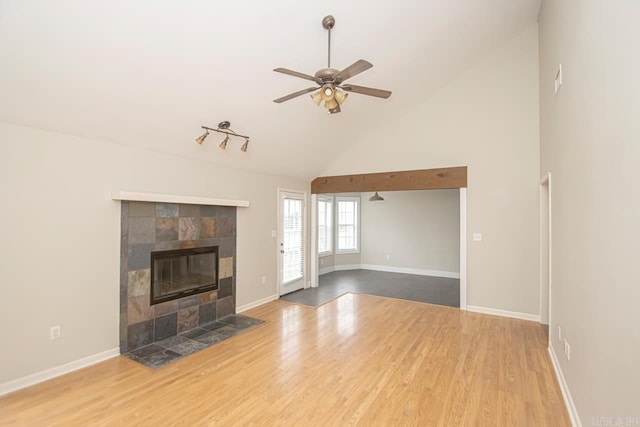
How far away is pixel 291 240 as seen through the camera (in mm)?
5977

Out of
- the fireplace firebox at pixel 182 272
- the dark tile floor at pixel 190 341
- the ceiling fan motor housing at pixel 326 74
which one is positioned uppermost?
the ceiling fan motor housing at pixel 326 74

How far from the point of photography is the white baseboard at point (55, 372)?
260 centimetres

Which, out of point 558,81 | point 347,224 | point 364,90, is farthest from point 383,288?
point 364,90

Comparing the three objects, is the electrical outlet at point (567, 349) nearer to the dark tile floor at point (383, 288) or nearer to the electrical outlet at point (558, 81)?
the electrical outlet at point (558, 81)

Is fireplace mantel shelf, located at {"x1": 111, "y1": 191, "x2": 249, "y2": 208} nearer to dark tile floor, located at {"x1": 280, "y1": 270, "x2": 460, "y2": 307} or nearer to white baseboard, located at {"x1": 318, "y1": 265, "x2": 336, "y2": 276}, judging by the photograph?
dark tile floor, located at {"x1": 280, "y1": 270, "x2": 460, "y2": 307}

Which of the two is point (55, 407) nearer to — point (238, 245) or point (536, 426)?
point (238, 245)

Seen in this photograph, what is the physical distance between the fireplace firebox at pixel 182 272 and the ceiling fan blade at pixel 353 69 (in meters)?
3.03

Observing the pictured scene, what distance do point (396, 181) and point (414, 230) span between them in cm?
317

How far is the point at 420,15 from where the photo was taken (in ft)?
10.8

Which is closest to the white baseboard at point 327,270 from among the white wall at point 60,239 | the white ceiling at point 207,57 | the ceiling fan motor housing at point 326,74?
the white ceiling at point 207,57

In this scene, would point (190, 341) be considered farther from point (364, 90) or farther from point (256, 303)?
point (364, 90)

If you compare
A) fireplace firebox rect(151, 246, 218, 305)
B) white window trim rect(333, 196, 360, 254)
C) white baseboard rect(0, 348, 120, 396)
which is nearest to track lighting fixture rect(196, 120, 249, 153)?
fireplace firebox rect(151, 246, 218, 305)

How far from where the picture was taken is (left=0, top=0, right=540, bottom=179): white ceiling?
2195mm

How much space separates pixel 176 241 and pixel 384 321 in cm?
320
